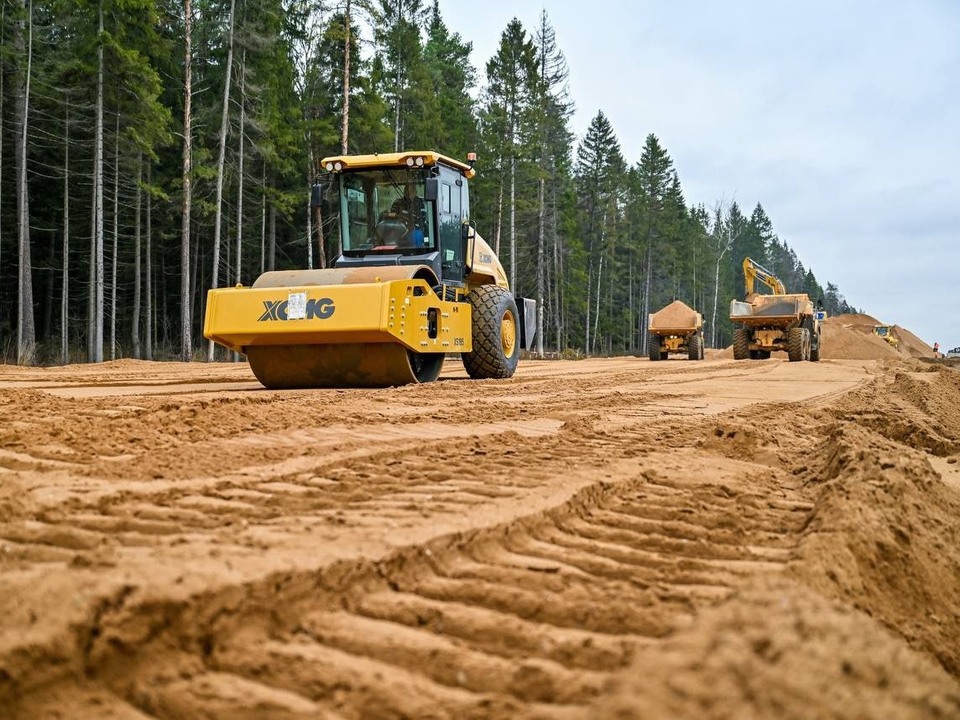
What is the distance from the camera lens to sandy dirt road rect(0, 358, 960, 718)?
59.7 inches

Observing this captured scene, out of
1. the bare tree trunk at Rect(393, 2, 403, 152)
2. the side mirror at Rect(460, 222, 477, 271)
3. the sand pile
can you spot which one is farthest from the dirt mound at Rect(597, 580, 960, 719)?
the bare tree trunk at Rect(393, 2, 403, 152)

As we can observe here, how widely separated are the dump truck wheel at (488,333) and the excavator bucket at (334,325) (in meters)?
1.22

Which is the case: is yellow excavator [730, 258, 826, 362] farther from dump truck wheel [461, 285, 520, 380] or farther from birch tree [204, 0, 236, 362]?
birch tree [204, 0, 236, 362]

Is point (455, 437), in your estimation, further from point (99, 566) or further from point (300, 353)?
point (300, 353)

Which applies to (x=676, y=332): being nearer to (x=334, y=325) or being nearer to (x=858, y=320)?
(x=334, y=325)

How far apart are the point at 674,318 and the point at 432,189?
18200mm

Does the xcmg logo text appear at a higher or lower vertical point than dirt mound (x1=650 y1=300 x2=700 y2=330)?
lower

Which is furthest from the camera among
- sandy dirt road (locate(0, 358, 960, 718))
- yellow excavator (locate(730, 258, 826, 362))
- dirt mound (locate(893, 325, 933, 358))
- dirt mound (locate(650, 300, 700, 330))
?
dirt mound (locate(893, 325, 933, 358))

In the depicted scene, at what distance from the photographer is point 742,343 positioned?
24766 millimetres

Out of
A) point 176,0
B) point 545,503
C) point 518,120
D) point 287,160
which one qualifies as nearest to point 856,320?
point 518,120

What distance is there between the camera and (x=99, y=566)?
2.05 m

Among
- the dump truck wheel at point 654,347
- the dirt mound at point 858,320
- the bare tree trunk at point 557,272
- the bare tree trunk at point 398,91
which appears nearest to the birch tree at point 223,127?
the bare tree trunk at point 398,91

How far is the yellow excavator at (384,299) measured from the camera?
8258 millimetres

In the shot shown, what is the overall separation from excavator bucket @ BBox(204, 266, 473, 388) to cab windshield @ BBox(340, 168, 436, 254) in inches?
39.1
